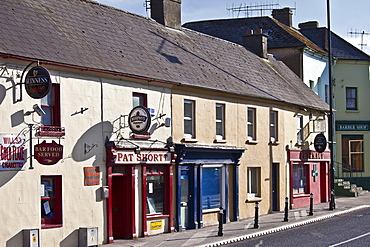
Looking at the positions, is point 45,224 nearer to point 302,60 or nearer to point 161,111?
point 161,111

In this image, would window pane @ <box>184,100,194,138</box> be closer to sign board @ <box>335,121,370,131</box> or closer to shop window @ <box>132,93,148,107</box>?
shop window @ <box>132,93,148,107</box>

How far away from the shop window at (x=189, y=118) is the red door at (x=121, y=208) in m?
4.26

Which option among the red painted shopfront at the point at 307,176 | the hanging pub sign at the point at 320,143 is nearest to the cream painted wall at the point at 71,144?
the red painted shopfront at the point at 307,176

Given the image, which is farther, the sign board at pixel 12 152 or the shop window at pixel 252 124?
the shop window at pixel 252 124

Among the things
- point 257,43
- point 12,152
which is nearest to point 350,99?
point 257,43

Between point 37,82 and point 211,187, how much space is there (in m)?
11.7

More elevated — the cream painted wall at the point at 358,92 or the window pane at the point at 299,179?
the cream painted wall at the point at 358,92

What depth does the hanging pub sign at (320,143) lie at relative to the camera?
120ft

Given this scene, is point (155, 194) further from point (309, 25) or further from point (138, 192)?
point (309, 25)

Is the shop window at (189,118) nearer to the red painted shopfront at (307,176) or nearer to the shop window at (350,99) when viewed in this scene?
the red painted shopfront at (307,176)

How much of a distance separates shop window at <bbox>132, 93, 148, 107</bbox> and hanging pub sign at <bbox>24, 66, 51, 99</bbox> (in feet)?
19.3

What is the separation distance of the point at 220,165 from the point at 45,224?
10.1 metres

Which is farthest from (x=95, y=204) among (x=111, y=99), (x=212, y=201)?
(x=212, y=201)

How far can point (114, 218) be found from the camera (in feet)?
74.3
